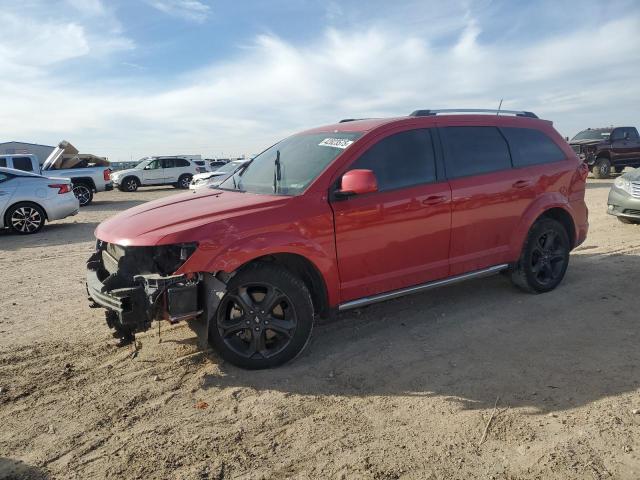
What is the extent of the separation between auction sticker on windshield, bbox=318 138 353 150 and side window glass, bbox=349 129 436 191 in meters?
0.17

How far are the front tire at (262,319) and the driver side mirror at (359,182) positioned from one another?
31.1 inches

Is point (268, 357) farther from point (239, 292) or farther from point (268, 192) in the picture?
point (268, 192)

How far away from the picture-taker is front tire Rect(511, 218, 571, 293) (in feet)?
16.9

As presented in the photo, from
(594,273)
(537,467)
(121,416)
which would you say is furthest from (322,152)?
(594,273)

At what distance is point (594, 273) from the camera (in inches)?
236

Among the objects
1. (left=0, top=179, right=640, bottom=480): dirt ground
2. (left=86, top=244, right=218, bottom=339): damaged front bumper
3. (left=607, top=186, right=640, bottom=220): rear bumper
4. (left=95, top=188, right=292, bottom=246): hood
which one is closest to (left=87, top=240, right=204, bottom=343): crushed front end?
(left=86, top=244, right=218, bottom=339): damaged front bumper

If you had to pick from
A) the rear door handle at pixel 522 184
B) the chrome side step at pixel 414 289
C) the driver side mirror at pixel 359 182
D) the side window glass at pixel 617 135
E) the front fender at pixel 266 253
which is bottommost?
the chrome side step at pixel 414 289

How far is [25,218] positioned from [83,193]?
7.67 m

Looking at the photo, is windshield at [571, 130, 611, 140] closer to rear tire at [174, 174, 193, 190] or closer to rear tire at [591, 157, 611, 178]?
rear tire at [591, 157, 611, 178]

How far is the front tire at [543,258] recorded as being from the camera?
514 cm

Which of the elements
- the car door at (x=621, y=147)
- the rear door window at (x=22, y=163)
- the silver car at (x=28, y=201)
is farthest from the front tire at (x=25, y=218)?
the car door at (x=621, y=147)

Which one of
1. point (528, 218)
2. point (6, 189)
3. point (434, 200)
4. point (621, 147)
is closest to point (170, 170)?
point (6, 189)

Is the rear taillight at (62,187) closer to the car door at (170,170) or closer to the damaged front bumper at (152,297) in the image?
the damaged front bumper at (152,297)

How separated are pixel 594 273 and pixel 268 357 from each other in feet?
14.4
